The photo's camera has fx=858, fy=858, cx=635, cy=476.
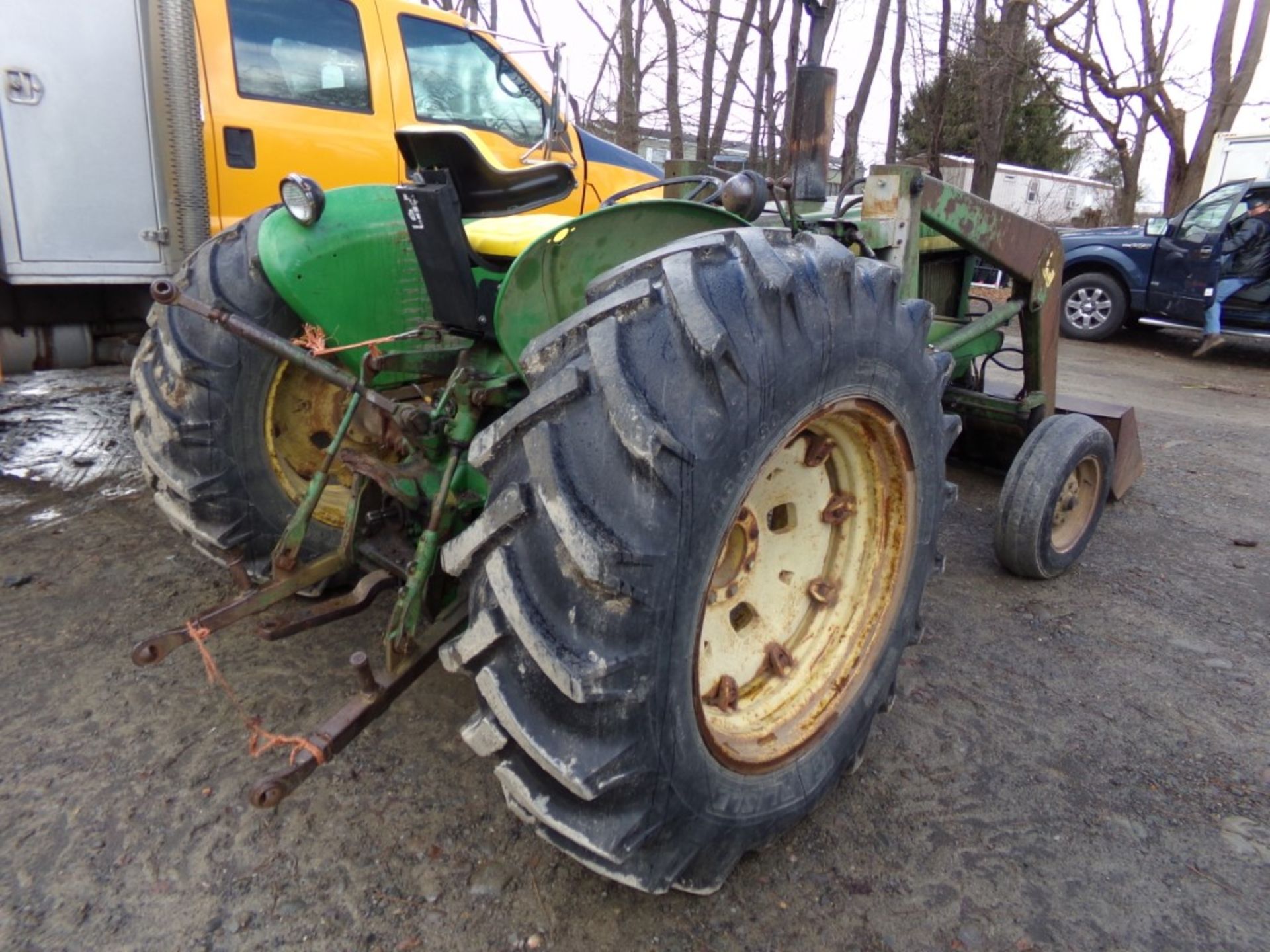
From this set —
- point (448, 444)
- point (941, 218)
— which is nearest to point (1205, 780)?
point (941, 218)

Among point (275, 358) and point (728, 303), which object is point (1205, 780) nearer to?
point (728, 303)

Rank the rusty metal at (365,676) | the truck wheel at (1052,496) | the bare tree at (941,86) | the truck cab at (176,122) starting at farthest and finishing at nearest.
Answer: the bare tree at (941,86), the truck cab at (176,122), the truck wheel at (1052,496), the rusty metal at (365,676)

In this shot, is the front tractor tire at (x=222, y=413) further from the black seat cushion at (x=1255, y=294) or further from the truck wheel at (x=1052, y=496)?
the black seat cushion at (x=1255, y=294)

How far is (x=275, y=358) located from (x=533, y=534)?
1441mm

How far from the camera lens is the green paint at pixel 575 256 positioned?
195 centimetres

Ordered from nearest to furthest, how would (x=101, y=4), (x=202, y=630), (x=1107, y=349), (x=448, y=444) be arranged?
(x=202, y=630) < (x=448, y=444) < (x=101, y=4) < (x=1107, y=349)

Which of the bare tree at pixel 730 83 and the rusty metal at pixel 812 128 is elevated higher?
the bare tree at pixel 730 83

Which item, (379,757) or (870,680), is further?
(379,757)

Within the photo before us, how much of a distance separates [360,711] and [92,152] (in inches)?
158

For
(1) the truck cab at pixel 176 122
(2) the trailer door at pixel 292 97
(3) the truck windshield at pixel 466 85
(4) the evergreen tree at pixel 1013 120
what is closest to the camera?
(1) the truck cab at pixel 176 122

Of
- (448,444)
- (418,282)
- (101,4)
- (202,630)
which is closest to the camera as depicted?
(202,630)

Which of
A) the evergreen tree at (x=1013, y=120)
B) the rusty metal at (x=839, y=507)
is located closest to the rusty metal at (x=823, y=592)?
the rusty metal at (x=839, y=507)

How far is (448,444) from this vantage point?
201 cm

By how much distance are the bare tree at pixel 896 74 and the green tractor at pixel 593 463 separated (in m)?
13.6
